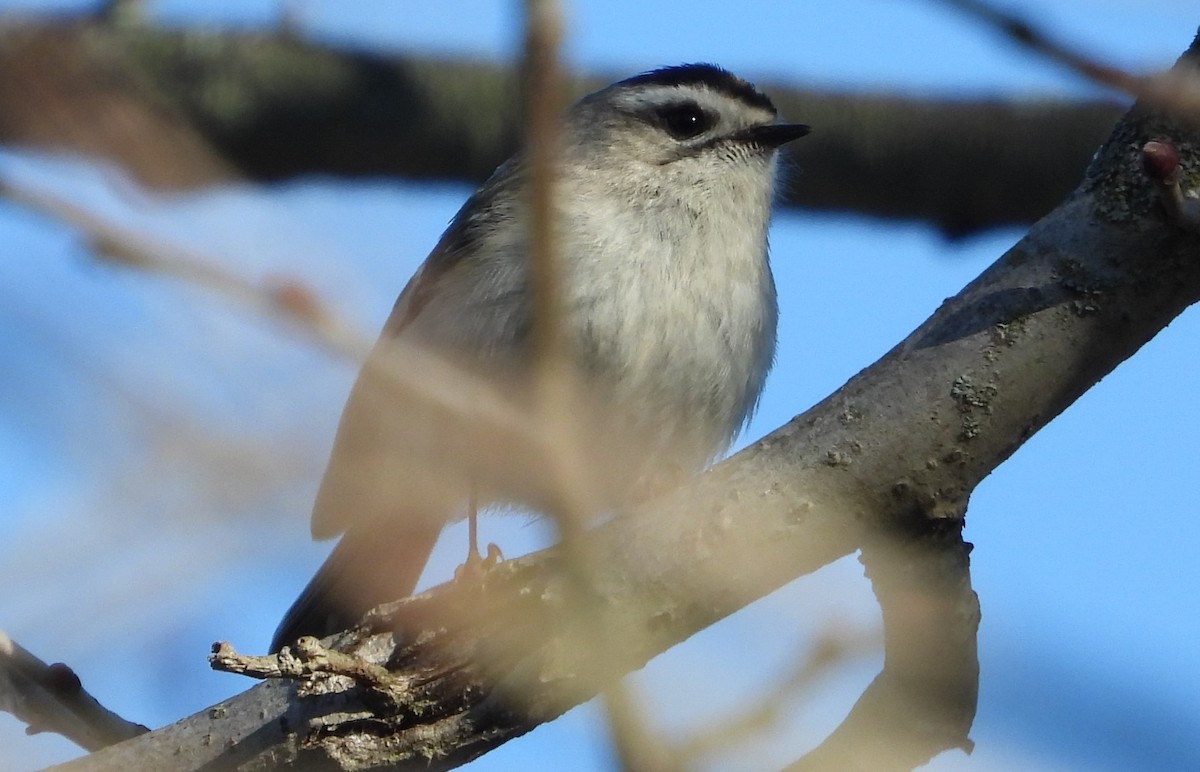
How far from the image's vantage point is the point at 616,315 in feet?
14.4

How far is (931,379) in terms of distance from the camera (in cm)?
311

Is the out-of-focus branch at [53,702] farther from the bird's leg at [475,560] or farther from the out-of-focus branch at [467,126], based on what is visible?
the out-of-focus branch at [467,126]

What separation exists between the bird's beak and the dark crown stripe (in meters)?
0.20

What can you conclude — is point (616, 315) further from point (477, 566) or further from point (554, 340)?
point (554, 340)

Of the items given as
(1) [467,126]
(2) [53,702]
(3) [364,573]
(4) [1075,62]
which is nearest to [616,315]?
(3) [364,573]

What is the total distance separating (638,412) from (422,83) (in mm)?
2524

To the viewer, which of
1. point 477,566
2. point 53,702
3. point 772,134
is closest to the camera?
point 53,702

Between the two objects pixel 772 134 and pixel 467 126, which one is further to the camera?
pixel 467 126

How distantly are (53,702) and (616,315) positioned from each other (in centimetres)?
196

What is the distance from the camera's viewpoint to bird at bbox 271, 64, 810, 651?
4.44 metres

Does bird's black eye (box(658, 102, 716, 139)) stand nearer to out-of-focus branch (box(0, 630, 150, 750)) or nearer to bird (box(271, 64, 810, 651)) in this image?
bird (box(271, 64, 810, 651))

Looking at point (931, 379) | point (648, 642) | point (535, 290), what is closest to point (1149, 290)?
point (931, 379)

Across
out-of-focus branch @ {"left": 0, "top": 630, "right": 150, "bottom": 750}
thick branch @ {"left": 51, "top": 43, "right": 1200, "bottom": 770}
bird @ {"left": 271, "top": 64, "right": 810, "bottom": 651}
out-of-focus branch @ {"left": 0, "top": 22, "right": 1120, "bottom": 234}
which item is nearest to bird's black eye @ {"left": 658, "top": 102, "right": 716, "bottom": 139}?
bird @ {"left": 271, "top": 64, "right": 810, "bottom": 651}

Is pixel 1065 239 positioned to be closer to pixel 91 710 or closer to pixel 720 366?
pixel 720 366
